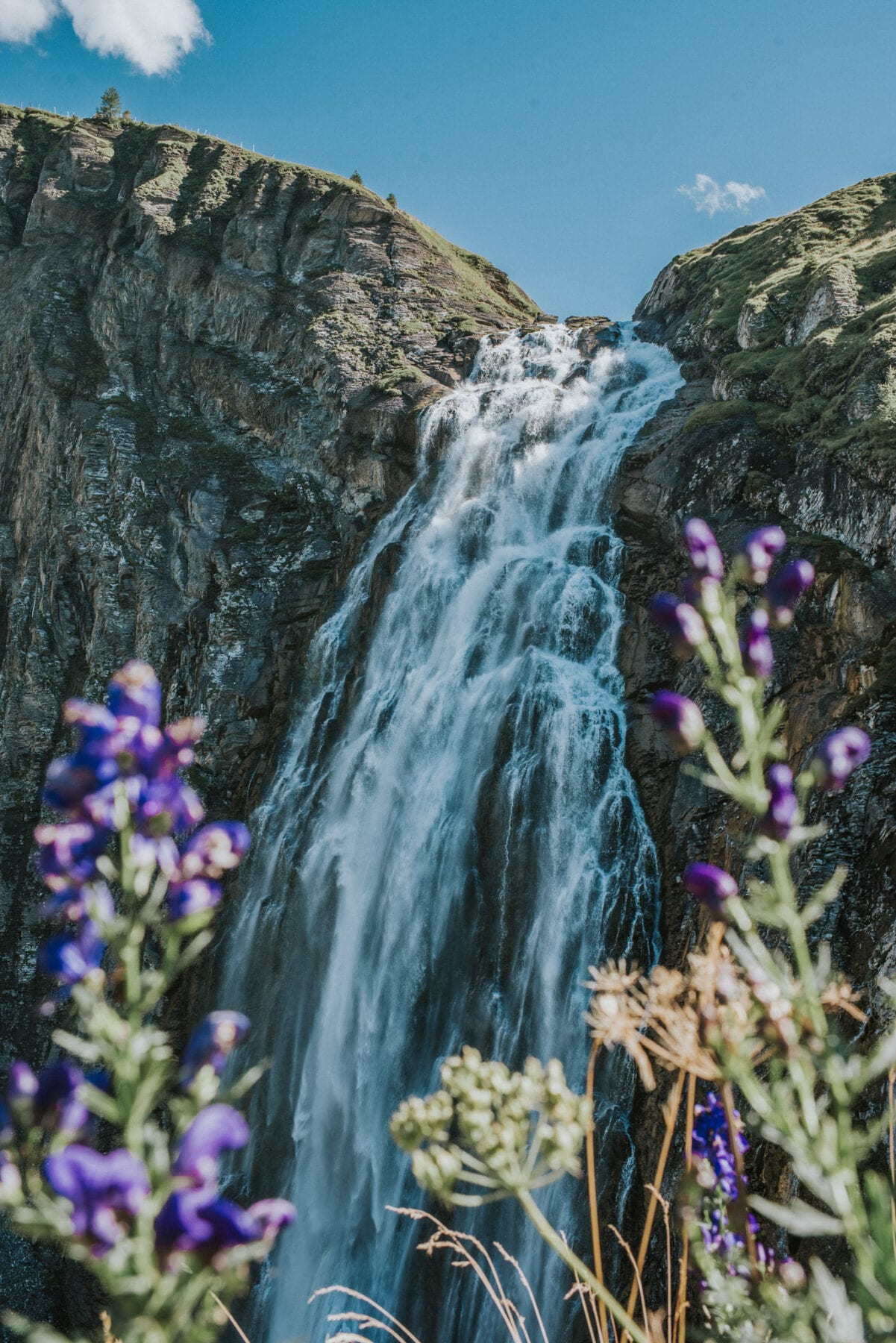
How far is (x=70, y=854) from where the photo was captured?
6.30ft

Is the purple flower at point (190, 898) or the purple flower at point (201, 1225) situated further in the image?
the purple flower at point (190, 898)

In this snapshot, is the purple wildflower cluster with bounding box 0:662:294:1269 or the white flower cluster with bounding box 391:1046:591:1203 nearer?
the purple wildflower cluster with bounding box 0:662:294:1269

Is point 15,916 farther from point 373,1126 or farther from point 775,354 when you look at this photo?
point 775,354

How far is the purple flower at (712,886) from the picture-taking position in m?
1.98

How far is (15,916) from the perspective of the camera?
97.6 ft

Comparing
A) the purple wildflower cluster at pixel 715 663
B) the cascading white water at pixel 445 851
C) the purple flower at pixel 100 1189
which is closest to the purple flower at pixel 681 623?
the purple wildflower cluster at pixel 715 663

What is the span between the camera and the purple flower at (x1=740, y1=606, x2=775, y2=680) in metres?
2.10

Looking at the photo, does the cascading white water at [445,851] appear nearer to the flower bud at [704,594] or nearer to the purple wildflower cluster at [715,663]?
the purple wildflower cluster at [715,663]

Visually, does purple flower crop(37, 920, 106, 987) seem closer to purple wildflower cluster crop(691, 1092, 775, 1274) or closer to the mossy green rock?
purple wildflower cluster crop(691, 1092, 775, 1274)

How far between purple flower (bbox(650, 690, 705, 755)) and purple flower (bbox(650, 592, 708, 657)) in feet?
0.37

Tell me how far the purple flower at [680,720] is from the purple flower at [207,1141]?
3.83 feet

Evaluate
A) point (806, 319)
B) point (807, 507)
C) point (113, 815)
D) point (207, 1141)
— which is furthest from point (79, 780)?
point (806, 319)

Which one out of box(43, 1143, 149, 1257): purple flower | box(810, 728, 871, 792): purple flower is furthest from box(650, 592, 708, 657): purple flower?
box(43, 1143, 149, 1257): purple flower

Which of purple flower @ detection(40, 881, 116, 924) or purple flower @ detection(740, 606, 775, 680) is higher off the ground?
purple flower @ detection(740, 606, 775, 680)
